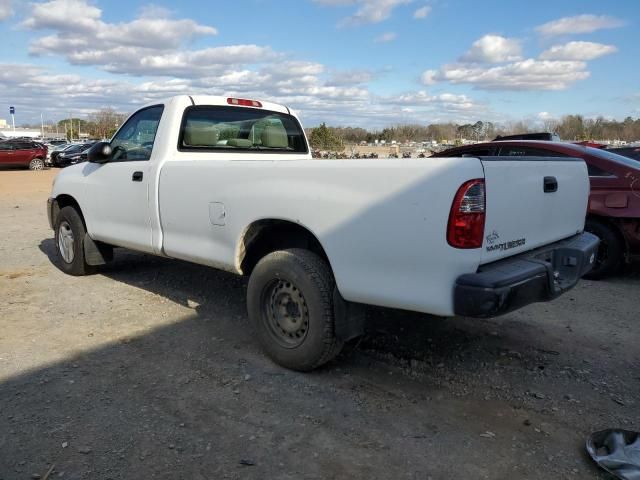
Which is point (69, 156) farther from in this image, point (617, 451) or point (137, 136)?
point (617, 451)

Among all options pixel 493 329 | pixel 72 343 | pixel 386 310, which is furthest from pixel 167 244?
pixel 493 329

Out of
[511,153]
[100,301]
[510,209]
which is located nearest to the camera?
[510,209]

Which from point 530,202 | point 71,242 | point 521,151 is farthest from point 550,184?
point 71,242

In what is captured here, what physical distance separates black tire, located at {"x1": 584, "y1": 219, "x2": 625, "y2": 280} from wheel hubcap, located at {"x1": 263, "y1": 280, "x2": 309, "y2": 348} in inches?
165

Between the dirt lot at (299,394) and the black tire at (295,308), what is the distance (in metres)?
0.19

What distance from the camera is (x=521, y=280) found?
3082 mm

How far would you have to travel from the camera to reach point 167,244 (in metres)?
4.87

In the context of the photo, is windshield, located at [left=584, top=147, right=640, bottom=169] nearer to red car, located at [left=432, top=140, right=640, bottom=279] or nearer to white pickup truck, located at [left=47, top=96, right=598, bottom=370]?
red car, located at [left=432, top=140, right=640, bottom=279]

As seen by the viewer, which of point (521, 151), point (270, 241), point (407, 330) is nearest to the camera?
point (270, 241)

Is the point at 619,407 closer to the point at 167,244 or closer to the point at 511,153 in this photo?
the point at 167,244

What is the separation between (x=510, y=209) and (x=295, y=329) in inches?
64.6

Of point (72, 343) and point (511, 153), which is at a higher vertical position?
point (511, 153)

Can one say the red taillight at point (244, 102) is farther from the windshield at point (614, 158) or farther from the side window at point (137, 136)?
the windshield at point (614, 158)

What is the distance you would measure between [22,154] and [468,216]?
32.8 metres
